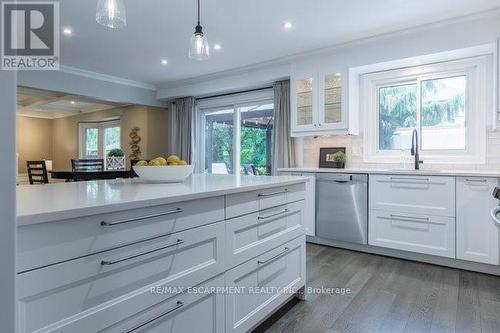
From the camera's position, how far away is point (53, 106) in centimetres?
713

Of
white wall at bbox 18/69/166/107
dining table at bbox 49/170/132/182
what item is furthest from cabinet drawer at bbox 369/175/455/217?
white wall at bbox 18/69/166/107

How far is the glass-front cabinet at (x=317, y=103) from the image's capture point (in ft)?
12.4

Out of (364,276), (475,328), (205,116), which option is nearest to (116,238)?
(475,328)

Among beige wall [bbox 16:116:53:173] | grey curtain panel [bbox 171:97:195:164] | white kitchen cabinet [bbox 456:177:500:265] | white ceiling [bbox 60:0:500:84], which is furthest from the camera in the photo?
beige wall [bbox 16:116:53:173]

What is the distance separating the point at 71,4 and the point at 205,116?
10.9 feet

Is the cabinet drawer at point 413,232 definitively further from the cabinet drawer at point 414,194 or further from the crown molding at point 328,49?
the crown molding at point 328,49

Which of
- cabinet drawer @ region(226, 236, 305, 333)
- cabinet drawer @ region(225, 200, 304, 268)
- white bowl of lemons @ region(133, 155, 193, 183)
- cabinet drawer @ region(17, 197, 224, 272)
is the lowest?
cabinet drawer @ region(226, 236, 305, 333)

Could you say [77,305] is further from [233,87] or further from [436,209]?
[233,87]

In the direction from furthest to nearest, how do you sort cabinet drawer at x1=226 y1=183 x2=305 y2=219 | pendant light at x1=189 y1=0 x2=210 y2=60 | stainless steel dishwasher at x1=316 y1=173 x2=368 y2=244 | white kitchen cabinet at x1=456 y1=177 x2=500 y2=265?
stainless steel dishwasher at x1=316 y1=173 x2=368 y2=244 → white kitchen cabinet at x1=456 y1=177 x2=500 y2=265 → pendant light at x1=189 y1=0 x2=210 y2=60 → cabinet drawer at x1=226 y1=183 x2=305 y2=219

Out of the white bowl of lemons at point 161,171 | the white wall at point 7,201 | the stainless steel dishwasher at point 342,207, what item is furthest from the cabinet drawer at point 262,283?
the stainless steel dishwasher at point 342,207

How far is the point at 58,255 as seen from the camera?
0.90m

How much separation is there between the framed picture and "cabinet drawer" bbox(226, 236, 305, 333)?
2034 millimetres

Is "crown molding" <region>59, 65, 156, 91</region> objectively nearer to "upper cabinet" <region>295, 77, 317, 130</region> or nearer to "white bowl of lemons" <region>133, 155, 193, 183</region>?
"upper cabinet" <region>295, 77, 317, 130</region>

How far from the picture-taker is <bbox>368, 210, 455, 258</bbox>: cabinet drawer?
2.87m
